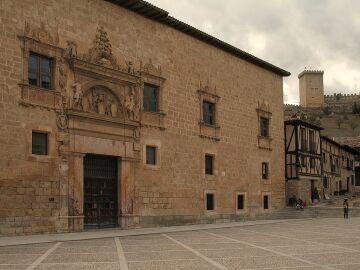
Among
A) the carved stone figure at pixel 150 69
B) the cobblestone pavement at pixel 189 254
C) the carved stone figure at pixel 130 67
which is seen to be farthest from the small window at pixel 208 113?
the cobblestone pavement at pixel 189 254

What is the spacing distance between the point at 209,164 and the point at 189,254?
14314 mm

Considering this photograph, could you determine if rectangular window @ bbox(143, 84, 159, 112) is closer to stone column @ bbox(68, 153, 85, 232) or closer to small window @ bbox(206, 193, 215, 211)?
stone column @ bbox(68, 153, 85, 232)

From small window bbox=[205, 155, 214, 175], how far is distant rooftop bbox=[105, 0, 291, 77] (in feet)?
19.8

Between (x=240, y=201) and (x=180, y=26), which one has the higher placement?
(x=180, y=26)

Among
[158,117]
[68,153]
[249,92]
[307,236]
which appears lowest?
[307,236]

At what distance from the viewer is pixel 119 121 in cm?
2067

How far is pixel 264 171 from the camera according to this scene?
31.0 m

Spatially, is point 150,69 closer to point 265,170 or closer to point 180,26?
point 180,26

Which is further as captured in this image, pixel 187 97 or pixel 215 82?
pixel 215 82

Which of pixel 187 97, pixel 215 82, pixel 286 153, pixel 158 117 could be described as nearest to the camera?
pixel 158 117

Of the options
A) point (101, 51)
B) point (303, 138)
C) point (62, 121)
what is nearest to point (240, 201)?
point (303, 138)

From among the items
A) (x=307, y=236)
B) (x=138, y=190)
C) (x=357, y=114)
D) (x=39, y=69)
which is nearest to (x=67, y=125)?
(x=39, y=69)

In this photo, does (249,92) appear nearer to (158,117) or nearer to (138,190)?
(158,117)

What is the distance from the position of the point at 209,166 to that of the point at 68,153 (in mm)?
9474
